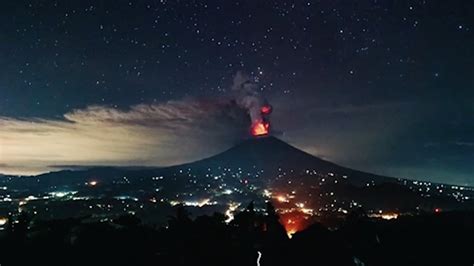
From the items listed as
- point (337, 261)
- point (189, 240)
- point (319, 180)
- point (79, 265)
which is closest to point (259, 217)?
point (189, 240)

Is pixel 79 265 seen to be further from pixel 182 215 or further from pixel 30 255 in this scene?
pixel 182 215

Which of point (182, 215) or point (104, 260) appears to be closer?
point (104, 260)

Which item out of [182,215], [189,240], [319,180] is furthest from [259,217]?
[319,180]

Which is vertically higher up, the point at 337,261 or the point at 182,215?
the point at 182,215

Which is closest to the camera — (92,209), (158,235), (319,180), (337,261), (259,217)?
(337,261)

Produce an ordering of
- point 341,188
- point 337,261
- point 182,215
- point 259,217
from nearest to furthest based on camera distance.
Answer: point 337,261, point 182,215, point 259,217, point 341,188

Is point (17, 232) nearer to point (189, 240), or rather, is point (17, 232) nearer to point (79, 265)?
point (79, 265)
